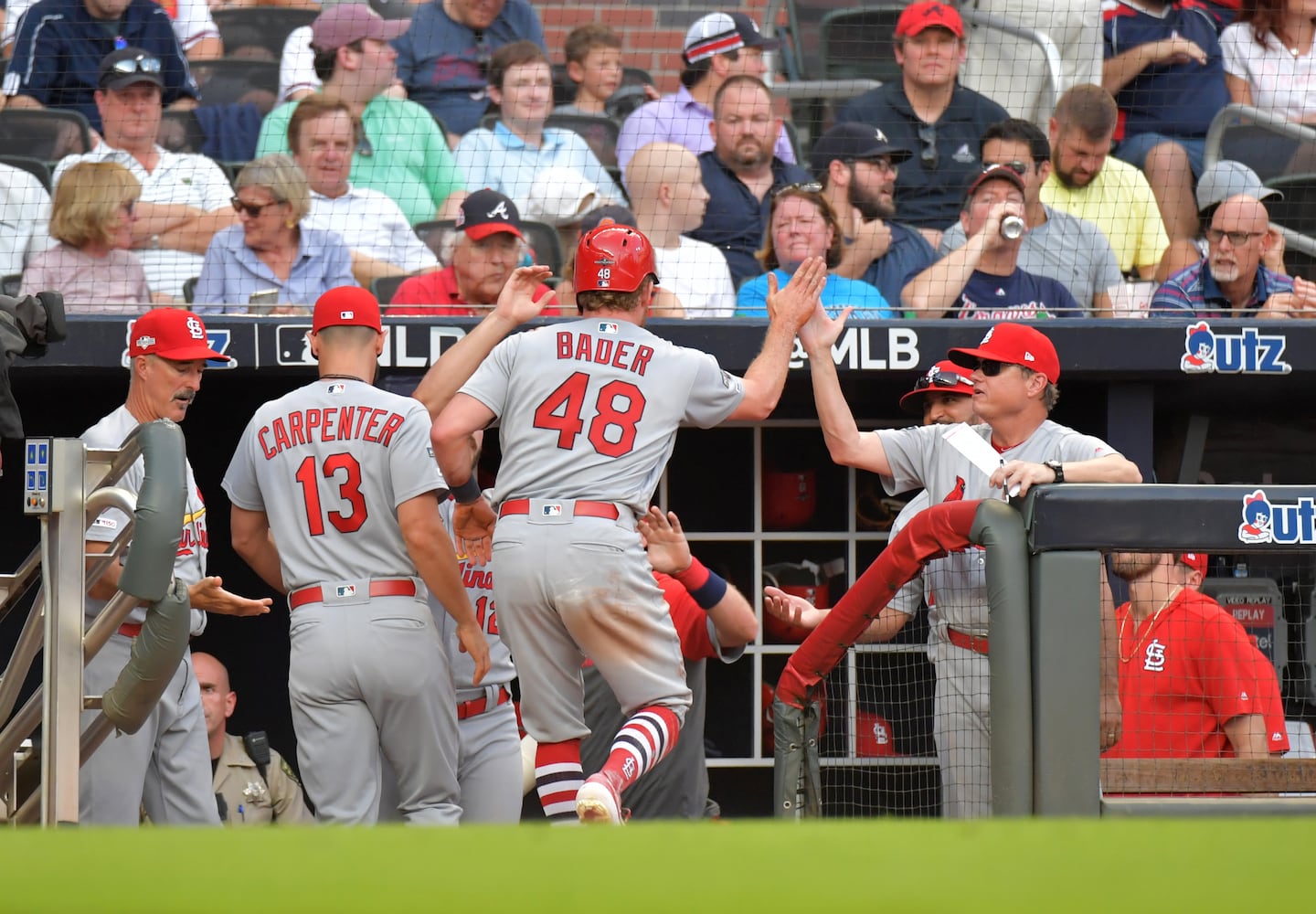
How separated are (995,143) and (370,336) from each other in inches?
141

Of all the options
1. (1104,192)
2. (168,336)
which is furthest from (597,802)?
(1104,192)

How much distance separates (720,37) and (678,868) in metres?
6.68

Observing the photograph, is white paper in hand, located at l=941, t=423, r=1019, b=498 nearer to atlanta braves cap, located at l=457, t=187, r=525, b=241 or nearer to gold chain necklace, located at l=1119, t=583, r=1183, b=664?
gold chain necklace, located at l=1119, t=583, r=1183, b=664

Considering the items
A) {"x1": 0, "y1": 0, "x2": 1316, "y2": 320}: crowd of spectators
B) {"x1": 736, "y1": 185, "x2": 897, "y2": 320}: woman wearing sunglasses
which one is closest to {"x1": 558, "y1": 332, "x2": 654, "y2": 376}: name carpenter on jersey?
{"x1": 0, "y1": 0, "x2": 1316, "y2": 320}: crowd of spectators

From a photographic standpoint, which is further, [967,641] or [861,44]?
[861,44]

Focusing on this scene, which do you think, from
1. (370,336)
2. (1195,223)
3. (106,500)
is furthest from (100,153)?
(1195,223)

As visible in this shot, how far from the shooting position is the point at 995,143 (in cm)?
709

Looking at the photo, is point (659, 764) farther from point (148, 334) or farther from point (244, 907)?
point (244, 907)

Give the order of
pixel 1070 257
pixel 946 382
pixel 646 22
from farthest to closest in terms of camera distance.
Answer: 1. pixel 646 22
2. pixel 1070 257
3. pixel 946 382

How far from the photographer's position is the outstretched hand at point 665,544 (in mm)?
4438

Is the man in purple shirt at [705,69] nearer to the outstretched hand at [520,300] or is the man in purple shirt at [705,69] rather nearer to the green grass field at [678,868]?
the outstretched hand at [520,300]

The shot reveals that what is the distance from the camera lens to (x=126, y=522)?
4.62 meters

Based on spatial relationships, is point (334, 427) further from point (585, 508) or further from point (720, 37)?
point (720, 37)

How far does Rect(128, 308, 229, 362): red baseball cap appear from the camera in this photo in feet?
15.4
